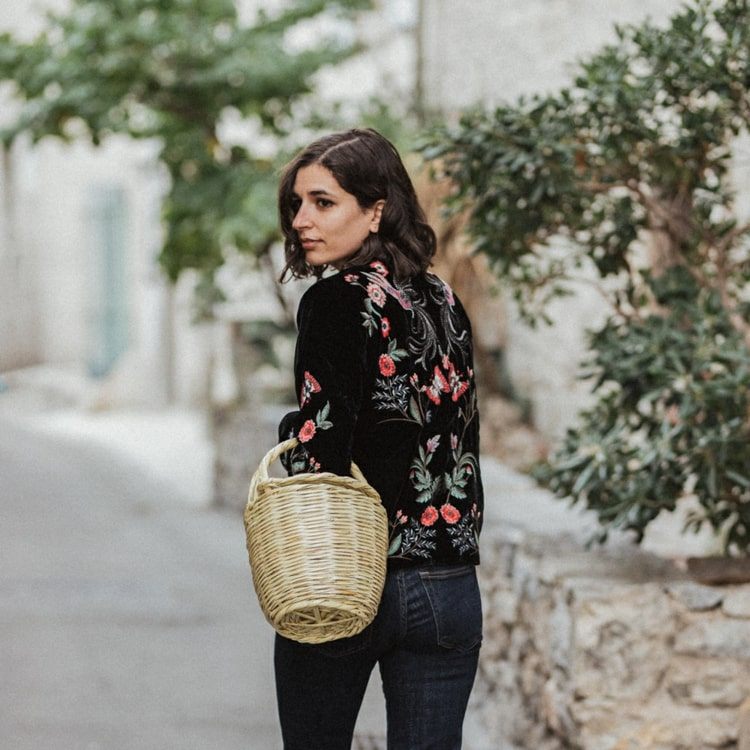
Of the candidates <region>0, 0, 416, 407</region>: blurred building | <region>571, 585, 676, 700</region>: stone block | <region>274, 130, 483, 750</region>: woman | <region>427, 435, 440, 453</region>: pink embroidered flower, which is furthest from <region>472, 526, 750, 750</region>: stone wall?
<region>0, 0, 416, 407</region>: blurred building

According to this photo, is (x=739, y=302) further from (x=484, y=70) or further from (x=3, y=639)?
(x=484, y=70)

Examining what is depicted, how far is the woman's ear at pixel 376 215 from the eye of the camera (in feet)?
7.03

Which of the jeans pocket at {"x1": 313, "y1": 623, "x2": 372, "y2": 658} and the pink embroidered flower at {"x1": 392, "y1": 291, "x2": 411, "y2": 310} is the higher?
the pink embroidered flower at {"x1": 392, "y1": 291, "x2": 411, "y2": 310}

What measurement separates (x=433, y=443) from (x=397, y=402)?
102 mm

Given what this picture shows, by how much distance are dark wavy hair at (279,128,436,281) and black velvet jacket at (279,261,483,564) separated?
0.12 ft

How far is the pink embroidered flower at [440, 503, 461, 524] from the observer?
2.10 meters

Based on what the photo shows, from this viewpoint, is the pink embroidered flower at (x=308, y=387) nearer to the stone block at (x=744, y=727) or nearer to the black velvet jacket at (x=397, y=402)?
the black velvet jacket at (x=397, y=402)

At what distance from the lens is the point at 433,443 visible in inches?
81.9

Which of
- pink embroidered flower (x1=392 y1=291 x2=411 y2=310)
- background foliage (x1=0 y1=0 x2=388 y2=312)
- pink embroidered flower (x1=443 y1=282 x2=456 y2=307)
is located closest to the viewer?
pink embroidered flower (x1=392 y1=291 x2=411 y2=310)

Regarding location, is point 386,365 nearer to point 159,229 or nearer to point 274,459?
point 274,459

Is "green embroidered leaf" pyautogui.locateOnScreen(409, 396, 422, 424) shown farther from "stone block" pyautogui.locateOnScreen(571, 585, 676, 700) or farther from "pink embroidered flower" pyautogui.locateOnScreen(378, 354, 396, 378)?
"stone block" pyautogui.locateOnScreen(571, 585, 676, 700)

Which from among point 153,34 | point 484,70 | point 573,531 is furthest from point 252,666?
point 484,70

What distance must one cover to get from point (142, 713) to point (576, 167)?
95.7 inches

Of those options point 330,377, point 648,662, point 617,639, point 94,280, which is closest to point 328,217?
point 330,377
